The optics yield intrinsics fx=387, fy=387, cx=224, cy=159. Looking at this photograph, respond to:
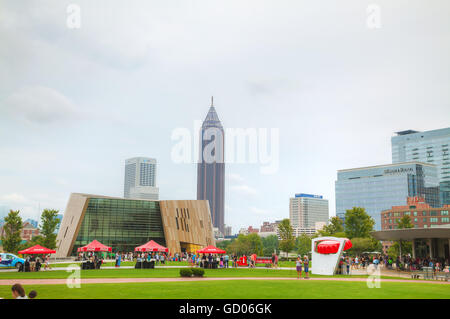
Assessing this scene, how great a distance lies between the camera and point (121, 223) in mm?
76812

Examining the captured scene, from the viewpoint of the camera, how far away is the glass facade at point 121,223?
2904 inches

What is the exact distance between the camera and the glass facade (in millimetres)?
73750

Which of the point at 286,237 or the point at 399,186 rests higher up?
the point at 399,186

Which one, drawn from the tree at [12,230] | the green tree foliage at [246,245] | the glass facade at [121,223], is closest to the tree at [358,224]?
the glass facade at [121,223]

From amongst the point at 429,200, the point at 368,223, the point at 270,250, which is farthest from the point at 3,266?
the point at 429,200

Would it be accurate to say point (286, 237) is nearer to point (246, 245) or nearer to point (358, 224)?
point (358, 224)

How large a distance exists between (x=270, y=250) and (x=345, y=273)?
118 meters

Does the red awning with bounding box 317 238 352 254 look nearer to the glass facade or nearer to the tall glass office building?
the glass facade

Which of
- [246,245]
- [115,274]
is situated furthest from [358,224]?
[246,245]

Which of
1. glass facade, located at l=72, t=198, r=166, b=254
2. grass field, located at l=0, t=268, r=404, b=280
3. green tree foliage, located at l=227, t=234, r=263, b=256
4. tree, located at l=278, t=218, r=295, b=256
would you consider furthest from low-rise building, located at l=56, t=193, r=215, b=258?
green tree foliage, located at l=227, t=234, r=263, b=256
